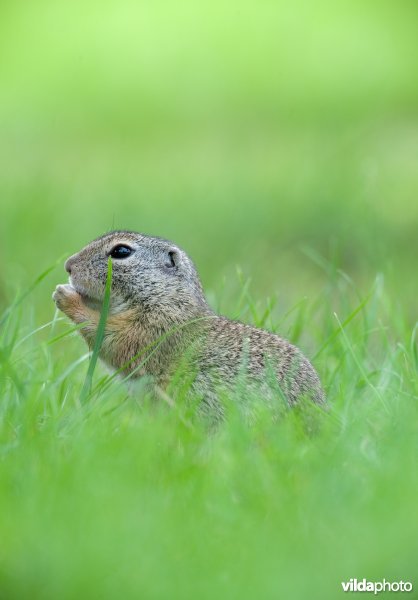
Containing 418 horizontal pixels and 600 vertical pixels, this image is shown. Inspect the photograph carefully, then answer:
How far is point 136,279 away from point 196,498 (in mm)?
2002

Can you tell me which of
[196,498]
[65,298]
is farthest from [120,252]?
[196,498]

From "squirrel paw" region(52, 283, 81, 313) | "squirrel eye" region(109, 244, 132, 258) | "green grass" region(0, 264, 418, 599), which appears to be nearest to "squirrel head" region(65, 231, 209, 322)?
"squirrel eye" region(109, 244, 132, 258)

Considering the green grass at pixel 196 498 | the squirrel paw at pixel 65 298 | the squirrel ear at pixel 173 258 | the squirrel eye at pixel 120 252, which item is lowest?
the green grass at pixel 196 498

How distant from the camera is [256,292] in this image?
768 cm

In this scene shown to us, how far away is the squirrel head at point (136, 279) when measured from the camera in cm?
490

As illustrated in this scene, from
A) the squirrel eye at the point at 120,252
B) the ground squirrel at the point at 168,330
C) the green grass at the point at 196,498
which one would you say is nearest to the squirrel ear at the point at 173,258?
the ground squirrel at the point at 168,330

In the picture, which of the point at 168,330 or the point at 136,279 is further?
the point at 136,279

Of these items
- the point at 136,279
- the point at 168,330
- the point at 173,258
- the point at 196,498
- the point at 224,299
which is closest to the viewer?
the point at 196,498

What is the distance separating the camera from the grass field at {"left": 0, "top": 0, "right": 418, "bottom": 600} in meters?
2.81

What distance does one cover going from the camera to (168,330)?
478 centimetres

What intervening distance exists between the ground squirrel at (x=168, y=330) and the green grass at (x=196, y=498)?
0.73 ft

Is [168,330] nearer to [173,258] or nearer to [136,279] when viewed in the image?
[136,279]

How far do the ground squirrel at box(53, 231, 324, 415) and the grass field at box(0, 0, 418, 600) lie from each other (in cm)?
19

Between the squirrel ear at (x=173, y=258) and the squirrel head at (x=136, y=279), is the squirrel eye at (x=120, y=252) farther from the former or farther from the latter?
the squirrel ear at (x=173, y=258)
